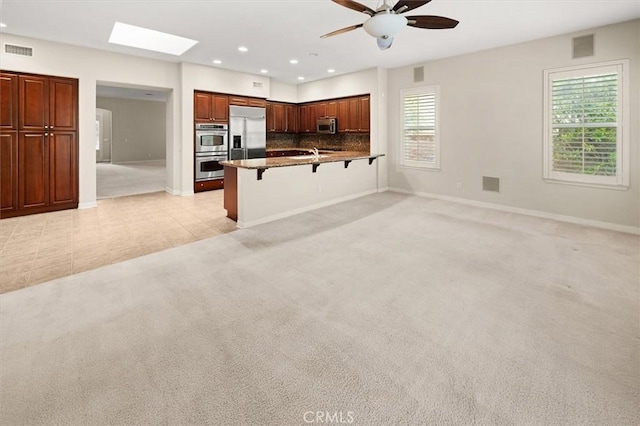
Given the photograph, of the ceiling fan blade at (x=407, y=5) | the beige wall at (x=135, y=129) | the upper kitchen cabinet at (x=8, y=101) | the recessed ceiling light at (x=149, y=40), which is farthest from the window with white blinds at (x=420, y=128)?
the beige wall at (x=135, y=129)

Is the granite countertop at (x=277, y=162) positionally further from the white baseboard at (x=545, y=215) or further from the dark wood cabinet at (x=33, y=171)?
the dark wood cabinet at (x=33, y=171)

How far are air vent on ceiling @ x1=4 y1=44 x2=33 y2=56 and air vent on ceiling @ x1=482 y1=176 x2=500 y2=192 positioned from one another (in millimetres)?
7988

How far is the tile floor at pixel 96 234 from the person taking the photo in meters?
3.37

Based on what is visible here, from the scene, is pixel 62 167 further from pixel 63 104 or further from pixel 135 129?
pixel 135 129

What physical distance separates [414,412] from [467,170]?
227 inches

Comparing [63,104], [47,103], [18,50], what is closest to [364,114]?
[63,104]

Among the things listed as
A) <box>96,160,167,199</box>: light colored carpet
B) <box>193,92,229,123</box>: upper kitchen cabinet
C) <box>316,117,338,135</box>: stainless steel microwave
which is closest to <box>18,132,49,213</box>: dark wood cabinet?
<box>96,160,167,199</box>: light colored carpet

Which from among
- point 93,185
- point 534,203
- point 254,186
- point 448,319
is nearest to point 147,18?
point 254,186

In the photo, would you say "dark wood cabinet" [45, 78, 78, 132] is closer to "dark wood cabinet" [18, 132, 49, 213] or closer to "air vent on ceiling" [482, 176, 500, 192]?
"dark wood cabinet" [18, 132, 49, 213]

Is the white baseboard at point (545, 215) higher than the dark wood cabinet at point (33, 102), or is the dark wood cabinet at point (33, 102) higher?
the dark wood cabinet at point (33, 102)

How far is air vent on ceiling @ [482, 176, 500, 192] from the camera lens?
613 centimetres

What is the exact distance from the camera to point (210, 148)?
302 inches

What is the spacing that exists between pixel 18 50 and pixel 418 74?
7.04 m

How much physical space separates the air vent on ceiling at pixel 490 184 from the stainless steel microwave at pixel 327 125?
388cm
